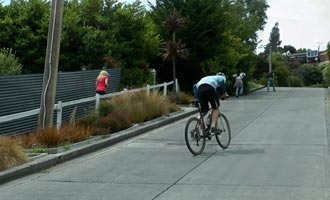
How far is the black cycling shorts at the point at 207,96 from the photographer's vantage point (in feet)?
40.6

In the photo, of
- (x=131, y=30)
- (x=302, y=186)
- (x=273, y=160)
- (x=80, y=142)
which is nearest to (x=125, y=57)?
(x=131, y=30)

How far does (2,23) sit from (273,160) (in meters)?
14.0

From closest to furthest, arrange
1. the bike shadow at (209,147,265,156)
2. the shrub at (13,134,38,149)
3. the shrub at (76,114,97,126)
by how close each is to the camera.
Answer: the shrub at (13,134,38,149), the bike shadow at (209,147,265,156), the shrub at (76,114,97,126)

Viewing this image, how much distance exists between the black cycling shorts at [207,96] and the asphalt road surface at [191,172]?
104cm

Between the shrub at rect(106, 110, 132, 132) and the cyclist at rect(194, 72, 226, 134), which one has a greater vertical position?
the cyclist at rect(194, 72, 226, 134)

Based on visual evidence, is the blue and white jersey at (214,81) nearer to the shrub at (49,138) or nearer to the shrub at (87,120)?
the shrub at (49,138)

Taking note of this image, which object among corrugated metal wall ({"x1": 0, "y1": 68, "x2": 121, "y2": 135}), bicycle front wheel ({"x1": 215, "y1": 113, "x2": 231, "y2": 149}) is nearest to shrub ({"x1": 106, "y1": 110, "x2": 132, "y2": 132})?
corrugated metal wall ({"x1": 0, "y1": 68, "x2": 121, "y2": 135})

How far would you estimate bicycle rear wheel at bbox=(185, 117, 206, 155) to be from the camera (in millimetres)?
11984

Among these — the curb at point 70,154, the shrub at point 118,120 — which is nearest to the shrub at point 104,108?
the shrub at point 118,120

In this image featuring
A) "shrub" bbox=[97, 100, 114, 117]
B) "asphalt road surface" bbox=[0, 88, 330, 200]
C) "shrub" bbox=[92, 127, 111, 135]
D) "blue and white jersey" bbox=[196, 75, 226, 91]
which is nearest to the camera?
"asphalt road surface" bbox=[0, 88, 330, 200]

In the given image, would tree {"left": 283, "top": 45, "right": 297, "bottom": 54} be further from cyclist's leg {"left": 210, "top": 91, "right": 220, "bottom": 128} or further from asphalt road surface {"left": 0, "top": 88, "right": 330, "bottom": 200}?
cyclist's leg {"left": 210, "top": 91, "right": 220, "bottom": 128}

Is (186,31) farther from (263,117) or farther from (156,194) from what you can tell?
(156,194)

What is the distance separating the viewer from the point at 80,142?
1270cm

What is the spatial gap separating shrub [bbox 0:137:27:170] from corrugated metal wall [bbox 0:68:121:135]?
2.48 metres
